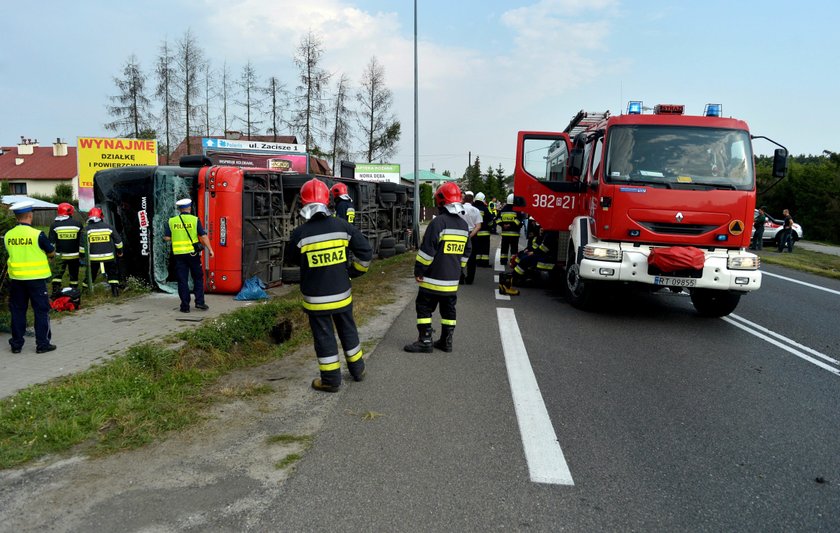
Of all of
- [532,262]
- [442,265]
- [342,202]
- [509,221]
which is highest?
[342,202]

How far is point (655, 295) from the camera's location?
10664 millimetres

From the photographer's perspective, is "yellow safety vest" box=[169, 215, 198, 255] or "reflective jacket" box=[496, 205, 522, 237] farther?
"reflective jacket" box=[496, 205, 522, 237]

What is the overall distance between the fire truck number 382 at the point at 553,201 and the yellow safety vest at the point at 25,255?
24.6 feet

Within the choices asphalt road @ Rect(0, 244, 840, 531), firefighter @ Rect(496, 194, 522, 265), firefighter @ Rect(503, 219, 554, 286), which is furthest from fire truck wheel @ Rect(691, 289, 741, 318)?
firefighter @ Rect(496, 194, 522, 265)

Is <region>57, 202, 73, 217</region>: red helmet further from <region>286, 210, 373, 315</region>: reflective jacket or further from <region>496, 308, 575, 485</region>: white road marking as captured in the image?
<region>496, 308, 575, 485</region>: white road marking

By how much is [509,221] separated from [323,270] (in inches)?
321

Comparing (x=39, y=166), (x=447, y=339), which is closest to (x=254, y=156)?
(x=447, y=339)

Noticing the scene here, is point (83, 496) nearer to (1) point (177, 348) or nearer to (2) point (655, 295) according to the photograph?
(1) point (177, 348)

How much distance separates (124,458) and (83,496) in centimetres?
48

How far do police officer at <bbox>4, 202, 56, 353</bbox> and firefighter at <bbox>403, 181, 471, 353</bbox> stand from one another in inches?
157

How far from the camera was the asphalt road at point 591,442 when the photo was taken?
9.95 feet

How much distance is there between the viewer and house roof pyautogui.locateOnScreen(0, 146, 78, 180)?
2073 inches

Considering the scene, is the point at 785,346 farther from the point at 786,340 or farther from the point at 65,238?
the point at 65,238

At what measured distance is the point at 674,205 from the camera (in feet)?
24.4
